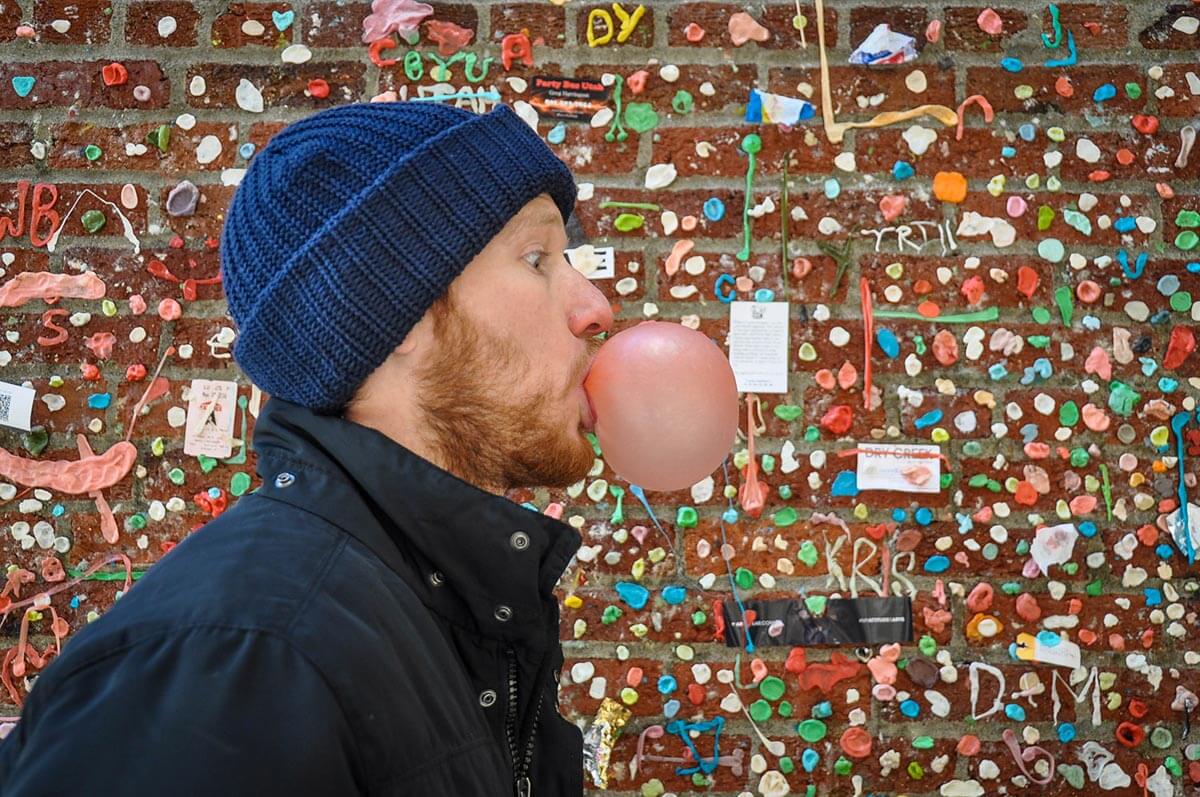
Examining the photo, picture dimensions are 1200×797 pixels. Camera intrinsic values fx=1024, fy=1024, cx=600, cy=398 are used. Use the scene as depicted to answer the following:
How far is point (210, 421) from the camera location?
1.81 m

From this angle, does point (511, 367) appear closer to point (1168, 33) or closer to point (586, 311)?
point (586, 311)

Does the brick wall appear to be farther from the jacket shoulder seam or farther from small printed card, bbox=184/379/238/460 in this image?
the jacket shoulder seam

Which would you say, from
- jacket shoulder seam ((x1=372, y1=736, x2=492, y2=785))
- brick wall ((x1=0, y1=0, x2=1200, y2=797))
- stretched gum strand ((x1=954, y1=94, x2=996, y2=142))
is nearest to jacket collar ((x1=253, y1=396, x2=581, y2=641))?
jacket shoulder seam ((x1=372, y1=736, x2=492, y2=785))

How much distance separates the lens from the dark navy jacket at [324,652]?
2.12ft

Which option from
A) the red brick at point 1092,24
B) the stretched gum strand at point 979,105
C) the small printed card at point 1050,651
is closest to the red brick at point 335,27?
the stretched gum strand at point 979,105

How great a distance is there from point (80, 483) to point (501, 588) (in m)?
1.17

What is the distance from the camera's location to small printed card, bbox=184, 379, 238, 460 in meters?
1.80

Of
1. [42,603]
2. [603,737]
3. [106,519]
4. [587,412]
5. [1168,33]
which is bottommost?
[603,737]

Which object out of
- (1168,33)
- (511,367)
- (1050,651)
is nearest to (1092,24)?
(1168,33)

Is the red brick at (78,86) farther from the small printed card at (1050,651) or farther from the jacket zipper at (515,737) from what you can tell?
the small printed card at (1050,651)

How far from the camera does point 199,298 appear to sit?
1.82 meters

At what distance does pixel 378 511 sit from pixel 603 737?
958 millimetres

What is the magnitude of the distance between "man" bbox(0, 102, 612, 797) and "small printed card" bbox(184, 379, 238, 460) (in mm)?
787

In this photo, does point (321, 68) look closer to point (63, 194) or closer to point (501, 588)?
point (63, 194)
